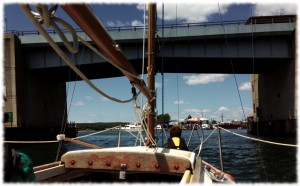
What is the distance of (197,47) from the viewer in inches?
1411

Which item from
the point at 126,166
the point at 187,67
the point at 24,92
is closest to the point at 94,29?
the point at 126,166

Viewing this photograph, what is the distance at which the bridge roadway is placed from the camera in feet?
113

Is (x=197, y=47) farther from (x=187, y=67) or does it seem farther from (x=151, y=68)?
(x=151, y=68)

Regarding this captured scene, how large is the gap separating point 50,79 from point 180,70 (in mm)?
18111

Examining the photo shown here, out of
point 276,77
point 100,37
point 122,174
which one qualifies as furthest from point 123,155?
point 276,77

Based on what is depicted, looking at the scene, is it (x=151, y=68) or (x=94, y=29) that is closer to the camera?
(x=94, y=29)

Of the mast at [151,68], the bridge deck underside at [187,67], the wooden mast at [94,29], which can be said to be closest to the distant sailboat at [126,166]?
the wooden mast at [94,29]

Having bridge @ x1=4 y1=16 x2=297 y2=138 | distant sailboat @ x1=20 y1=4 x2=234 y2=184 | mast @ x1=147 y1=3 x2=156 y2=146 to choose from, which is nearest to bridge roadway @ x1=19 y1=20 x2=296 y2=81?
bridge @ x1=4 y1=16 x2=297 y2=138

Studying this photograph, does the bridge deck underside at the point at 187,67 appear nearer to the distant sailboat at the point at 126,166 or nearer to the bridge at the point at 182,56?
the bridge at the point at 182,56

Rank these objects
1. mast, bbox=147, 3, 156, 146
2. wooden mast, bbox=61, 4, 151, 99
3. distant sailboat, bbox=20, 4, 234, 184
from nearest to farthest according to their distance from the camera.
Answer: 1. wooden mast, bbox=61, 4, 151, 99
2. distant sailboat, bbox=20, 4, 234, 184
3. mast, bbox=147, 3, 156, 146

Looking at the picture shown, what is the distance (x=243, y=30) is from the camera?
112 feet

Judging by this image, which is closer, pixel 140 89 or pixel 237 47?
pixel 140 89

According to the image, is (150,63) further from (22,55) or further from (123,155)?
(22,55)

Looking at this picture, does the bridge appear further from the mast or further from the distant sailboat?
the distant sailboat
